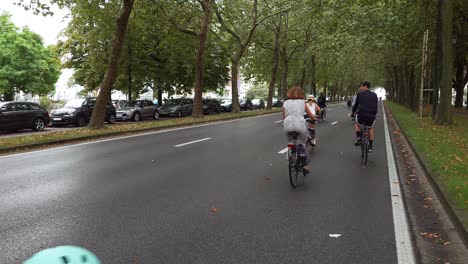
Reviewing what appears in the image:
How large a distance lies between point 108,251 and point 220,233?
1249 mm

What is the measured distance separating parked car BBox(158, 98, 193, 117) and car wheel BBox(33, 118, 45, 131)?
13759 mm

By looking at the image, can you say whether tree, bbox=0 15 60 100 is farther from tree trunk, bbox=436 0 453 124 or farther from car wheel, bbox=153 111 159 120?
tree trunk, bbox=436 0 453 124

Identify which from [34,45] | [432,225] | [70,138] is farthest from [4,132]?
[34,45]

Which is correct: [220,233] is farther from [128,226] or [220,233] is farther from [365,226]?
[365,226]

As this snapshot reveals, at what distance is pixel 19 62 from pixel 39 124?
3721cm

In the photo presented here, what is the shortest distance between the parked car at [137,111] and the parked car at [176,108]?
1958 mm

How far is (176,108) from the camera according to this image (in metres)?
34.1

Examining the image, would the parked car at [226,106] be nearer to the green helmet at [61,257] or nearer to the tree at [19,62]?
the tree at [19,62]

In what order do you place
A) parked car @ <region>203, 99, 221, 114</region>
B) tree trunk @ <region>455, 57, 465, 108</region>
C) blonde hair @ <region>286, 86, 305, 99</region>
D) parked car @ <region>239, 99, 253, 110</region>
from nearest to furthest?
blonde hair @ <region>286, 86, 305, 99</region>, tree trunk @ <region>455, 57, 465, 108</region>, parked car @ <region>203, 99, 221, 114</region>, parked car @ <region>239, 99, 253, 110</region>

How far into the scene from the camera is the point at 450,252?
4.28 meters

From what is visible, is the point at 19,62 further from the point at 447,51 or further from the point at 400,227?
the point at 400,227

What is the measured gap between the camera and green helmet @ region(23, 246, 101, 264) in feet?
5.27

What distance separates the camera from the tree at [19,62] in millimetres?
51094

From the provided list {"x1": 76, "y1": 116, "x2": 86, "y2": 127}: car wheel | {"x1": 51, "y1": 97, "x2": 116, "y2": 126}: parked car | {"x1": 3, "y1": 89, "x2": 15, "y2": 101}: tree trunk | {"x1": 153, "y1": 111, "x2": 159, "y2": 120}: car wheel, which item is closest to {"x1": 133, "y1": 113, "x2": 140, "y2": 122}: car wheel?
{"x1": 153, "y1": 111, "x2": 159, "y2": 120}: car wheel
